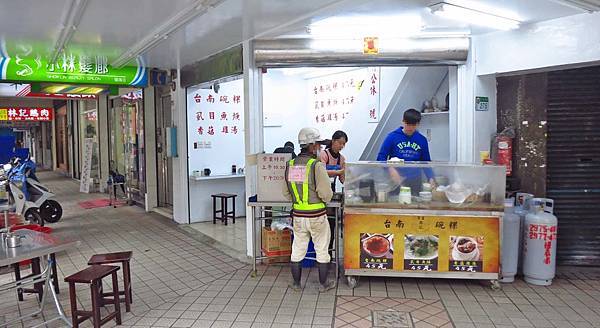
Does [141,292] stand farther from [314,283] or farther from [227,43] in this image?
[227,43]

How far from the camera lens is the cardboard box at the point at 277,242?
5344 millimetres

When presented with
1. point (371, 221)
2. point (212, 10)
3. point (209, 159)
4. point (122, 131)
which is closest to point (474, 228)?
point (371, 221)

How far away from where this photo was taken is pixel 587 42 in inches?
171

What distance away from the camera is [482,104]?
5.36m

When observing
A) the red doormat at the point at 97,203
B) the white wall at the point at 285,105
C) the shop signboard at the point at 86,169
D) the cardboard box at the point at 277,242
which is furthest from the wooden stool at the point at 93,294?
the shop signboard at the point at 86,169

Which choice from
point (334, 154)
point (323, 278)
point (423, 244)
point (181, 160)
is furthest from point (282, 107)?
point (423, 244)

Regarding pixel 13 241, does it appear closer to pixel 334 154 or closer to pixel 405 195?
pixel 405 195

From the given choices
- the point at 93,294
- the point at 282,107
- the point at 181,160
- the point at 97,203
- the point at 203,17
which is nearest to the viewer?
the point at 93,294

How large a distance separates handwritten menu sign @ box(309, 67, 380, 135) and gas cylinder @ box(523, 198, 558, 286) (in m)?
2.88

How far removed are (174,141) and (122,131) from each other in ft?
Answer: 12.3

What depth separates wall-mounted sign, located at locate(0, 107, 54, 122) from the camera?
1866 cm

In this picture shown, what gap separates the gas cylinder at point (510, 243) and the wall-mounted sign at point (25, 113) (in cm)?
1912

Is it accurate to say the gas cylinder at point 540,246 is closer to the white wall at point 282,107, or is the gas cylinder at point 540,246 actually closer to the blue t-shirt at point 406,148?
the blue t-shirt at point 406,148

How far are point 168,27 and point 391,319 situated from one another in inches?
143
